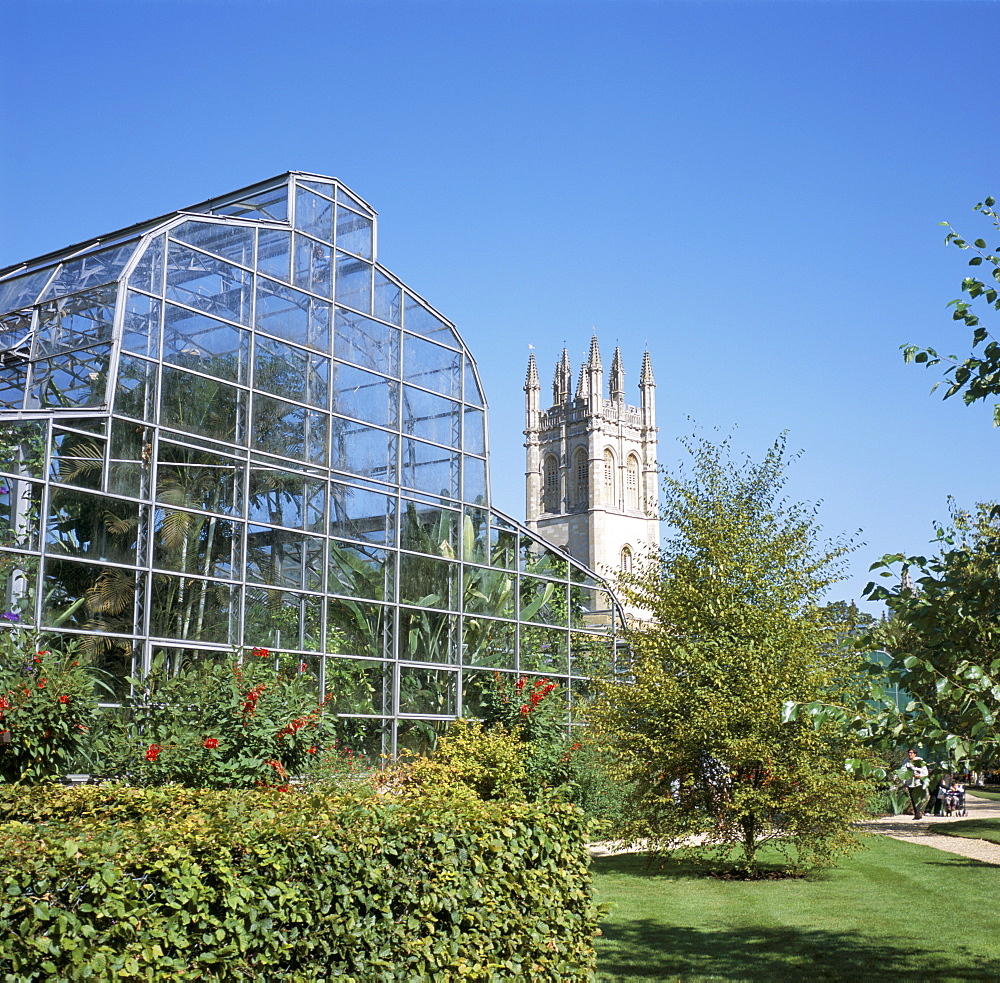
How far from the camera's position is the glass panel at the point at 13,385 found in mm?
15812

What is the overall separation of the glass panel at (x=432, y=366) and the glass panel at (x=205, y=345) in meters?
4.04

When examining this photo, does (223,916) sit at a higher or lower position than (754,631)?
lower

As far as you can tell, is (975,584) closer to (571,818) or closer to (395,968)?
(571,818)

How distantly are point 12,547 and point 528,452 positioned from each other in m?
89.1

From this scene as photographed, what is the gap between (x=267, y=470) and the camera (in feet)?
56.0

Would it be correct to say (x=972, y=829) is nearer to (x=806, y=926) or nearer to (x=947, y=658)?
(x=806, y=926)

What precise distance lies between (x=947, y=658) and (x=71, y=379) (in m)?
13.0

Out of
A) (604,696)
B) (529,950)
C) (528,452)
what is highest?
(528,452)

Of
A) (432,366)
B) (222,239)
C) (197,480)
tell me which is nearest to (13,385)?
(197,480)

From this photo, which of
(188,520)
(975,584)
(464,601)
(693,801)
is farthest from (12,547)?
(975,584)

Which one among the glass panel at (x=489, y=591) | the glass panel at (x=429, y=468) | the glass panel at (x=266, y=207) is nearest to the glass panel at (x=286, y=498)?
the glass panel at (x=429, y=468)

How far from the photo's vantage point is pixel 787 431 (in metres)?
16.7

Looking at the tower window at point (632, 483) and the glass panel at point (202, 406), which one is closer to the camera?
the glass panel at point (202, 406)

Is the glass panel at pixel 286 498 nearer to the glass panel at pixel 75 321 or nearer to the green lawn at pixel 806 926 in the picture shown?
the glass panel at pixel 75 321
